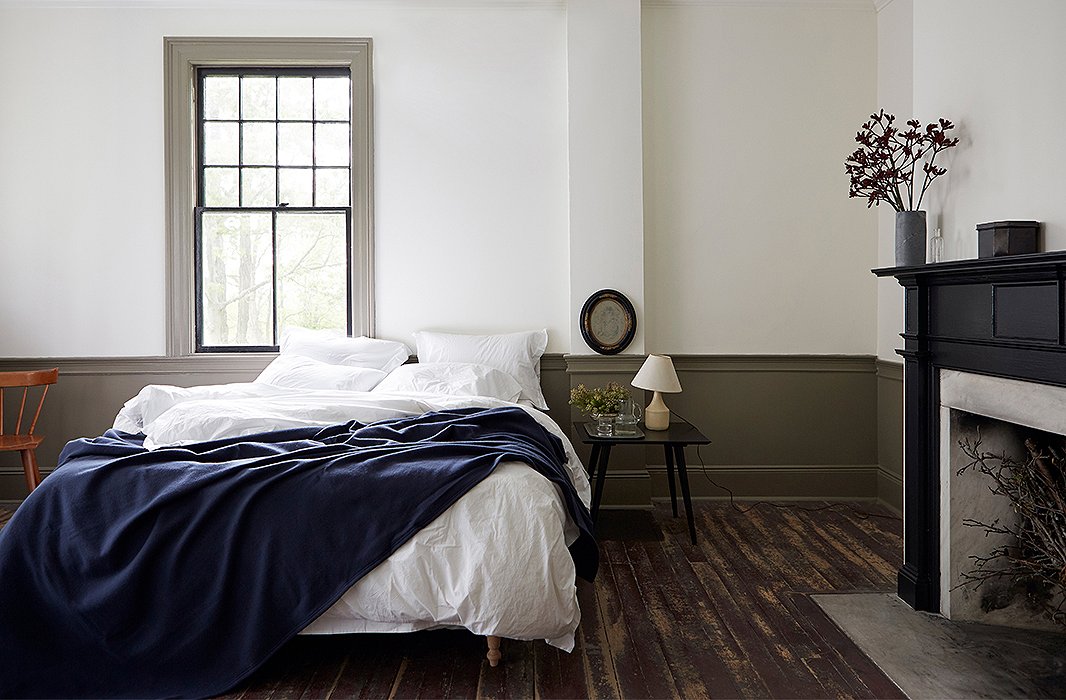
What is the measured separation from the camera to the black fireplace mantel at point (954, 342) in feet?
8.04

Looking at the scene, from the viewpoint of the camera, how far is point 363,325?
16.2 ft

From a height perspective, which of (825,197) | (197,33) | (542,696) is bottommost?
(542,696)

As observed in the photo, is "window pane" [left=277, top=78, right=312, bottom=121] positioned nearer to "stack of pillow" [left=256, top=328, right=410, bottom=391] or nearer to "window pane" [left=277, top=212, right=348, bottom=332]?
"window pane" [left=277, top=212, right=348, bottom=332]

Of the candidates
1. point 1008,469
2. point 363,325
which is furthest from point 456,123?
point 1008,469

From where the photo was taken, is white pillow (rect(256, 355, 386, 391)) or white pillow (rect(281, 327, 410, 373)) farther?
white pillow (rect(281, 327, 410, 373))

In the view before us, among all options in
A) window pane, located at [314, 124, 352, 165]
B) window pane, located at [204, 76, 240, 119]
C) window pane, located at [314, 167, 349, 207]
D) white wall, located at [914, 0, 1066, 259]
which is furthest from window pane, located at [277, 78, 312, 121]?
white wall, located at [914, 0, 1066, 259]

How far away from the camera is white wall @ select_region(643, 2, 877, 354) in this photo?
192 inches

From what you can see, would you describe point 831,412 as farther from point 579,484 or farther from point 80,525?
point 80,525

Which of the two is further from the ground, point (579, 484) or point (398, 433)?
point (398, 433)

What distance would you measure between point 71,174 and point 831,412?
16.1 ft

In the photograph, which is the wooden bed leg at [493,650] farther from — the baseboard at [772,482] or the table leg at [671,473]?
the baseboard at [772,482]

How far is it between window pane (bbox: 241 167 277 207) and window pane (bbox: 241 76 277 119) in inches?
13.1

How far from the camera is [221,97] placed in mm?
4938

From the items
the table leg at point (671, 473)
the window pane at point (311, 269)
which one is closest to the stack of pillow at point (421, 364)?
the window pane at point (311, 269)
